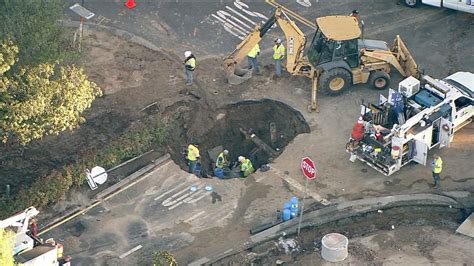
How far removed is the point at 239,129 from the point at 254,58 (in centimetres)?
310

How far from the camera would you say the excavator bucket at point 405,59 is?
3941cm

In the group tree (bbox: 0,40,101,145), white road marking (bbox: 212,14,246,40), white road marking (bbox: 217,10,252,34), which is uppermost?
tree (bbox: 0,40,101,145)

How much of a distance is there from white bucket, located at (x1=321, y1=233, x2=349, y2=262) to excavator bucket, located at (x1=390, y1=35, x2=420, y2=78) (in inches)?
374

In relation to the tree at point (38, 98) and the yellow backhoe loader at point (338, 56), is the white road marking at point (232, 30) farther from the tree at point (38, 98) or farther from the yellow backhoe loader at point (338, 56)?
the tree at point (38, 98)

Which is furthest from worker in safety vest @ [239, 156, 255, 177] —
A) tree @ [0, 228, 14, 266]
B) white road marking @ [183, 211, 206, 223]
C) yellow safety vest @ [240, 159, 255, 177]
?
tree @ [0, 228, 14, 266]

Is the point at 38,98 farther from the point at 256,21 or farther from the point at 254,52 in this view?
the point at 256,21

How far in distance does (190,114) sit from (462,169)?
1047 centimetres

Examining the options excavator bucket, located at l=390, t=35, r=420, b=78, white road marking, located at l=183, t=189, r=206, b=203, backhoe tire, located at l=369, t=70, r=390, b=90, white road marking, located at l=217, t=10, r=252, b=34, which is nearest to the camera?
white road marking, located at l=183, t=189, r=206, b=203

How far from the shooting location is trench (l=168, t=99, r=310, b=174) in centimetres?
3850

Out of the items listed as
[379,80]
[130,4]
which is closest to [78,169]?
[130,4]

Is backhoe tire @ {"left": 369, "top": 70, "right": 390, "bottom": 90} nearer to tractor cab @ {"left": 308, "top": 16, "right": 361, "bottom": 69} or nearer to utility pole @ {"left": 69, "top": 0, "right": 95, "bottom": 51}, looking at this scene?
tractor cab @ {"left": 308, "top": 16, "right": 361, "bottom": 69}

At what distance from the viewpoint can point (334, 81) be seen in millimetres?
39031

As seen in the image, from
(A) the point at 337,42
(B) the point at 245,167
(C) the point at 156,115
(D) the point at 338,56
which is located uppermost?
(A) the point at 337,42

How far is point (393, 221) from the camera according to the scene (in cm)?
3400
